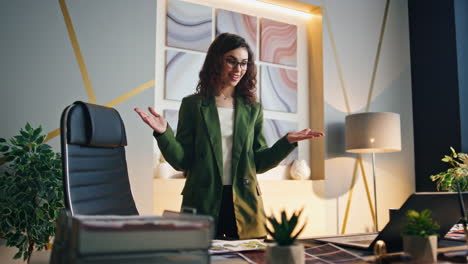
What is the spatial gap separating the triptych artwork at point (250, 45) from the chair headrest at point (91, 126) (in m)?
A: 1.58

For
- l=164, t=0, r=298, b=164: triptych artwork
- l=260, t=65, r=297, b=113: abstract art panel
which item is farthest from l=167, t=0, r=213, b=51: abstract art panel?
l=260, t=65, r=297, b=113: abstract art panel

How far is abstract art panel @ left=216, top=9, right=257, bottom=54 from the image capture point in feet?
12.7

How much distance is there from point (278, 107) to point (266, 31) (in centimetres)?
73

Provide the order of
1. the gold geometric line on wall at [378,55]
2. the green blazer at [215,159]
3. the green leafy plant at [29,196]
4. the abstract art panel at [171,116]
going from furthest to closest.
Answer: the gold geometric line on wall at [378,55] → the abstract art panel at [171,116] → the green leafy plant at [29,196] → the green blazer at [215,159]

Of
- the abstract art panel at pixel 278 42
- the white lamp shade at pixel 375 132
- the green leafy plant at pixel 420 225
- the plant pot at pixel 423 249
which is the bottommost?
the plant pot at pixel 423 249

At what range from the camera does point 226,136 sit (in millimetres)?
2172

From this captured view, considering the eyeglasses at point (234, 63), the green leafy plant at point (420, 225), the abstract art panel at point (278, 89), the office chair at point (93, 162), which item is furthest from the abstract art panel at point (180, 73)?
the green leafy plant at point (420, 225)

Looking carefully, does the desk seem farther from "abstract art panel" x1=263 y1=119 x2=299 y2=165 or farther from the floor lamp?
"abstract art panel" x1=263 y1=119 x2=299 y2=165

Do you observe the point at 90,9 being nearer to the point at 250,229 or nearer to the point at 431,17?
the point at 250,229

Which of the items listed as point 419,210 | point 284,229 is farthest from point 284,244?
point 419,210

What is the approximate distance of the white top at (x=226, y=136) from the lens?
2117 mm

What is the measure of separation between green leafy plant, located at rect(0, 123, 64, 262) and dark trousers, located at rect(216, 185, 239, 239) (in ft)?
3.31

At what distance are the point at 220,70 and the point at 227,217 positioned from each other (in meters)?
0.73

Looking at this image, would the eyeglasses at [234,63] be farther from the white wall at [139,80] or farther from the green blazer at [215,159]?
the white wall at [139,80]
